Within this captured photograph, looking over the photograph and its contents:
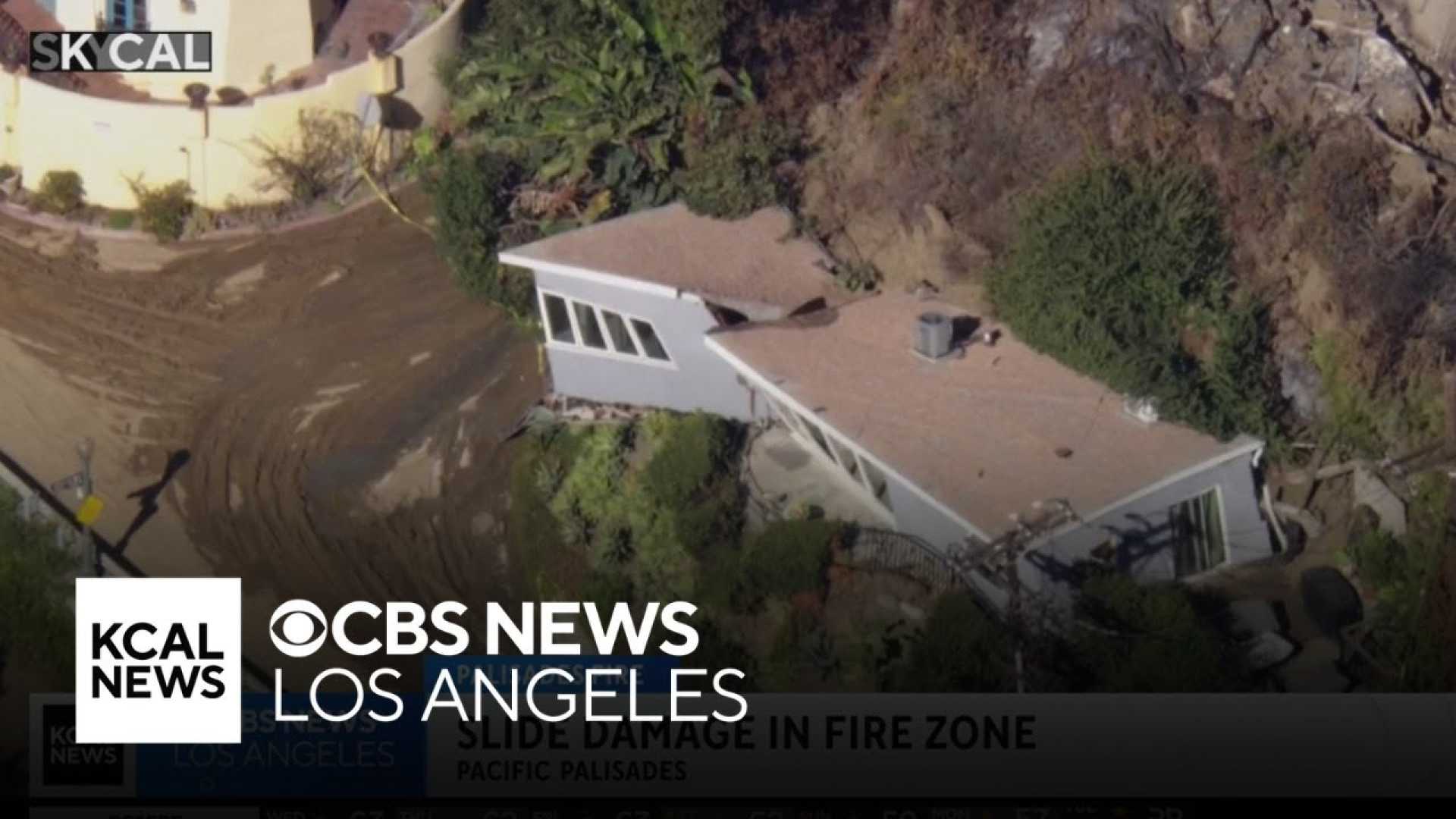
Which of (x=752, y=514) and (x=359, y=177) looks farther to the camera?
→ (x=359, y=177)

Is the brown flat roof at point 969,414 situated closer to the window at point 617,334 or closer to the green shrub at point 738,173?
the window at point 617,334

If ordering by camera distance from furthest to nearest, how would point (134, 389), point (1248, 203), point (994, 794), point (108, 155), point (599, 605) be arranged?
point (108, 155)
point (134, 389)
point (1248, 203)
point (599, 605)
point (994, 794)

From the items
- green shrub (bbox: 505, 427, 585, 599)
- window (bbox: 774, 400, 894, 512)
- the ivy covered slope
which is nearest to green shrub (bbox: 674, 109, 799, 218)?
the ivy covered slope

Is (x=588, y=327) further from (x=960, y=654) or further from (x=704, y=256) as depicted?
(x=960, y=654)

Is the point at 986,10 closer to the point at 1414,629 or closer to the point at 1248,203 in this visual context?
the point at 1248,203

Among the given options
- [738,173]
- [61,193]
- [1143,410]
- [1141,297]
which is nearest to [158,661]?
[1143,410]

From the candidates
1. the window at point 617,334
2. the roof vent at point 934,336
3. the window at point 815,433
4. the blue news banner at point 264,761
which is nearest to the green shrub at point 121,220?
the window at point 617,334

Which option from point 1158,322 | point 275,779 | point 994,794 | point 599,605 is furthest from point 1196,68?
point 275,779

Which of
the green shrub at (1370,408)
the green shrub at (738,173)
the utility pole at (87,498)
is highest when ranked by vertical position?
the green shrub at (738,173)
